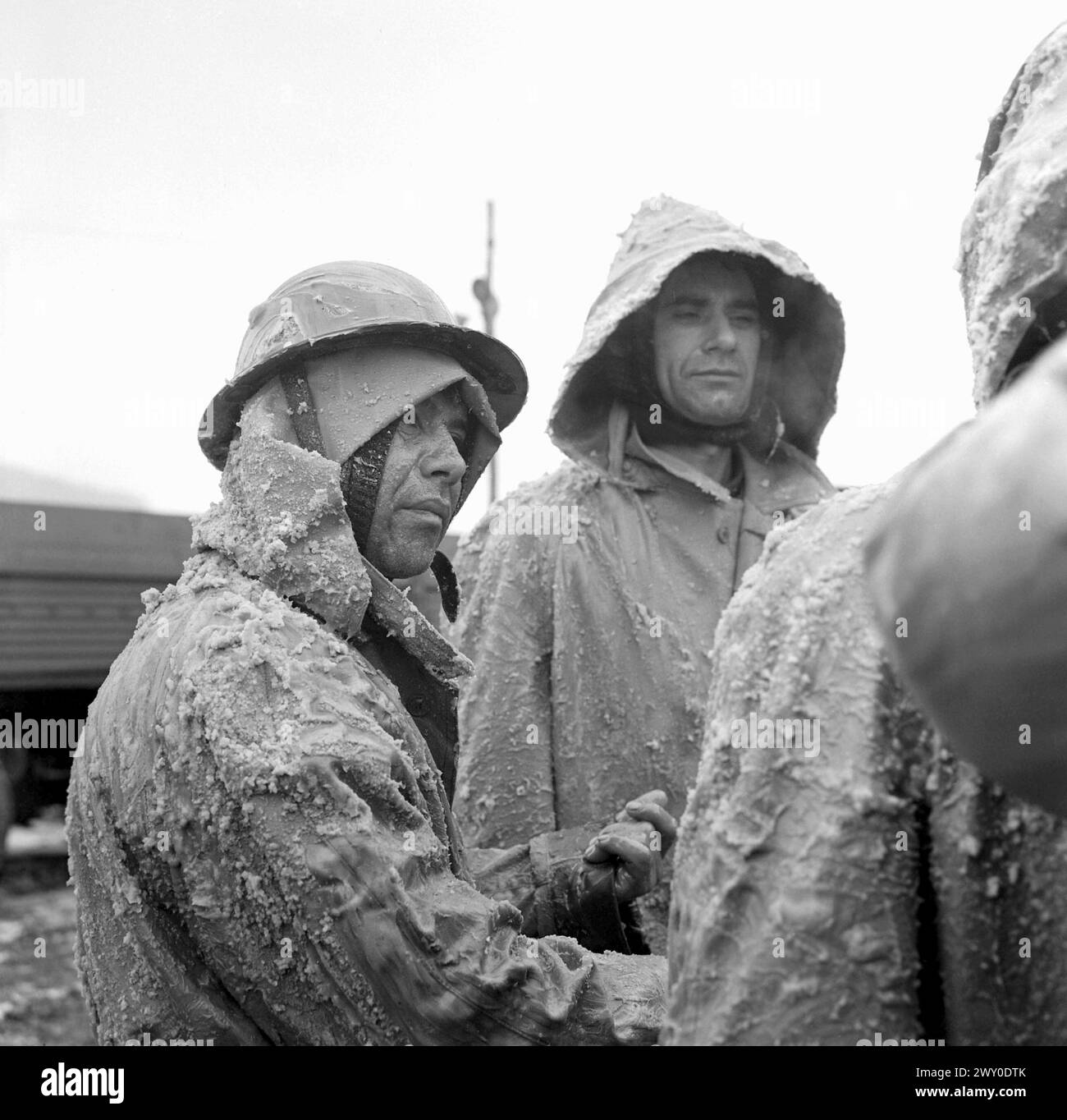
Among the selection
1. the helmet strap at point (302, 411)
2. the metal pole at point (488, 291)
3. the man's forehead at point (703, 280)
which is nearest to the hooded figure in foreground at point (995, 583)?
the helmet strap at point (302, 411)

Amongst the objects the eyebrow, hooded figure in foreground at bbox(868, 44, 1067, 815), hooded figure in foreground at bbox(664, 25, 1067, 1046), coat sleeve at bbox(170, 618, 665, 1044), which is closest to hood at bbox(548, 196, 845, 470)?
the eyebrow

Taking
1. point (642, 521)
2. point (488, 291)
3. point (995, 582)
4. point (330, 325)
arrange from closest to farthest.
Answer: point (995, 582)
point (330, 325)
point (642, 521)
point (488, 291)

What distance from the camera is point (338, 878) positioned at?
1859mm

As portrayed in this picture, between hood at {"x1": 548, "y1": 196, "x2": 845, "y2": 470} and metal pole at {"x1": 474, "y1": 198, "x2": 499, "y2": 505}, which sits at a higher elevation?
metal pole at {"x1": 474, "y1": 198, "x2": 499, "y2": 505}

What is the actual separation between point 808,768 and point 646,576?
2472 mm

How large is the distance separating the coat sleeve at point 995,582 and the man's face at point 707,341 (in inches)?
115

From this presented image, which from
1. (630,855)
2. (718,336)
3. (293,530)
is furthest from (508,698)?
(293,530)

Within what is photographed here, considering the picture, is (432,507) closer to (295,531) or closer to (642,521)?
(295,531)

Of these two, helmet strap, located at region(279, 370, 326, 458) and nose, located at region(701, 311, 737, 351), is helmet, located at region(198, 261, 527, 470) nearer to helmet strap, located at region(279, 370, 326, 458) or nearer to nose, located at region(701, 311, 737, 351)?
helmet strap, located at region(279, 370, 326, 458)

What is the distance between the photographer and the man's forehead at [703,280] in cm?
373

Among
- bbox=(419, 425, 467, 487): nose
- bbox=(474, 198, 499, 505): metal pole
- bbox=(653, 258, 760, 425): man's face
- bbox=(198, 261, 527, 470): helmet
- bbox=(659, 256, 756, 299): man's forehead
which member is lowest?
bbox=(419, 425, 467, 487): nose

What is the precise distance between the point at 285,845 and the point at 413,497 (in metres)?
0.79

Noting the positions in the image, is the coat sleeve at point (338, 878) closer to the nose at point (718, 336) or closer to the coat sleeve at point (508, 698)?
the coat sleeve at point (508, 698)

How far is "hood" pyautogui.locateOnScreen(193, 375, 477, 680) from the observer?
221cm
